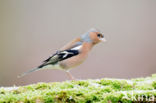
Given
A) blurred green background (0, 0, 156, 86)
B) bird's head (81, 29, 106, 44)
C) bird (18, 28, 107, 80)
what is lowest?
bird (18, 28, 107, 80)

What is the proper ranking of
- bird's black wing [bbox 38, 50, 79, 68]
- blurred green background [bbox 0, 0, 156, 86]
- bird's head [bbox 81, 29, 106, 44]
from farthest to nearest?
blurred green background [bbox 0, 0, 156, 86] → bird's head [bbox 81, 29, 106, 44] → bird's black wing [bbox 38, 50, 79, 68]

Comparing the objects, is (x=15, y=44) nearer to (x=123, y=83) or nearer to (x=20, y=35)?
(x=20, y=35)

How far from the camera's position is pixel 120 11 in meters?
12.3

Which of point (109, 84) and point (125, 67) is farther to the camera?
point (125, 67)

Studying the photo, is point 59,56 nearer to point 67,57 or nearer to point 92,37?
point 67,57

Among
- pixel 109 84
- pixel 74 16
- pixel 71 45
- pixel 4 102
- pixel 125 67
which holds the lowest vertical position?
pixel 4 102

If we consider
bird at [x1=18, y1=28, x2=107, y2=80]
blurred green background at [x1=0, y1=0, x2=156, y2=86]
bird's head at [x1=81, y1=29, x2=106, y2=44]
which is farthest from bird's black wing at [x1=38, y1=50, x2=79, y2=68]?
blurred green background at [x1=0, y1=0, x2=156, y2=86]

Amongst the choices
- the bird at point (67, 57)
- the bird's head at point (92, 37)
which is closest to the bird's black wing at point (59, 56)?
the bird at point (67, 57)

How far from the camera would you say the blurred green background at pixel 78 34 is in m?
10.2

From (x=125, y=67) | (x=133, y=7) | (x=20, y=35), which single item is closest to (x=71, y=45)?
(x=125, y=67)

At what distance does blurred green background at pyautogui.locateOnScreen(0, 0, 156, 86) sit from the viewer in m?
10.2

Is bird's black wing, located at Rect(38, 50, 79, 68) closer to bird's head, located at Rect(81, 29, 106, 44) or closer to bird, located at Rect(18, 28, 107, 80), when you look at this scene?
bird, located at Rect(18, 28, 107, 80)

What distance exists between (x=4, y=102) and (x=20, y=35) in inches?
354

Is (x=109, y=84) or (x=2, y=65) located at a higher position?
(x=2, y=65)
